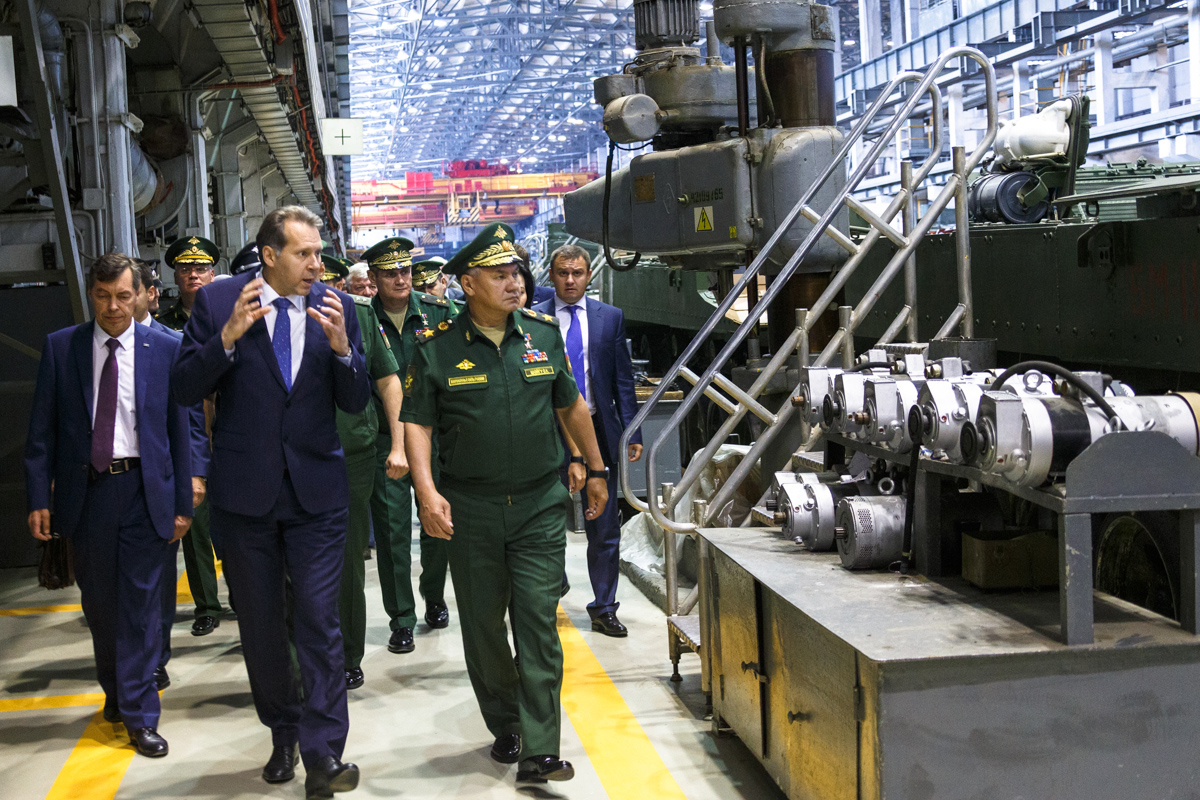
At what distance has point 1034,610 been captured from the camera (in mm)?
3562

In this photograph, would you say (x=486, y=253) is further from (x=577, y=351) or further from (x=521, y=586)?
(x=577, y=351)

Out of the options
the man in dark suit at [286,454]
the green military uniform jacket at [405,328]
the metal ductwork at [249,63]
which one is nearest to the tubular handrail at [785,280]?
the man in dark suit at [286,454]

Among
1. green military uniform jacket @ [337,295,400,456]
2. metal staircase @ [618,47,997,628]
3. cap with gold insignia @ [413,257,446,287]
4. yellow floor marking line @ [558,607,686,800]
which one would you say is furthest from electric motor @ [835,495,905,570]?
cap with gold insignia @ [413,257,446,287]

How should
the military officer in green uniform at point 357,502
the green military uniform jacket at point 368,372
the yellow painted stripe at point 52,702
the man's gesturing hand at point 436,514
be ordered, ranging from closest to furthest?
the man's gesturing hand at point 436,514 → the green military uniform jacket at point 368,372 → the military officer in green uniform at point 357,502 → the yellow painted stripe at point 52,702

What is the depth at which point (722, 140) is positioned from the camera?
7012 mm

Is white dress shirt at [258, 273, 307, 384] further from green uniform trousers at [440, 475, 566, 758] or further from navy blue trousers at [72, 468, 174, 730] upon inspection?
navy blue trousers at [72, 468, 174, 730]

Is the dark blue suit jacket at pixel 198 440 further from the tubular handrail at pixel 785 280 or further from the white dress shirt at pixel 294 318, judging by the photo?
the tubular handrail at pixel 785 280

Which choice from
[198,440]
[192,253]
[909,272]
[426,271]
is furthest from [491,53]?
[198,440]

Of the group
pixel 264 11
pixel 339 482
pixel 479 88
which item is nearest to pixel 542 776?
pixel 339 482

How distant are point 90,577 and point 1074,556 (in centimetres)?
365

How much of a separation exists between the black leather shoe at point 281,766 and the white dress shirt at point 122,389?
1.30 m

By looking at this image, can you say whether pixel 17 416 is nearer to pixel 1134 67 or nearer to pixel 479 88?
pixel 1134 67

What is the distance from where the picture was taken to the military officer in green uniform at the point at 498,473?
4281 millimetres

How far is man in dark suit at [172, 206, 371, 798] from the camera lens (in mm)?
4148
